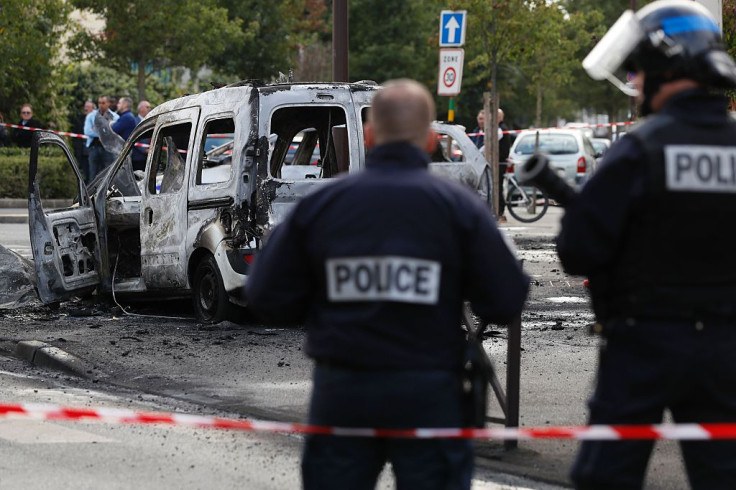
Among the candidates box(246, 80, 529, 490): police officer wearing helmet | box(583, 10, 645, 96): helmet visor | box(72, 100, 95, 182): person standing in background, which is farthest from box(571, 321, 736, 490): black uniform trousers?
box(72, 100, 95, 182): person standing in background

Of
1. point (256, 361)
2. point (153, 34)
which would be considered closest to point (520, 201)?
point (153, 34)

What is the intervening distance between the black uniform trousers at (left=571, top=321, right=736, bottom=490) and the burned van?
718 centimetres

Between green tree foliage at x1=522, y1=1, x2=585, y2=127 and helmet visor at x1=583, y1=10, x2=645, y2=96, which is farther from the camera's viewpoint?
green tree foliage at x1=522, y1=1, x2=585, y2=127

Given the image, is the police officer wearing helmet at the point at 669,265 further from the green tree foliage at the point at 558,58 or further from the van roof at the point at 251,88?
the green tree foliage at the point at 558,58

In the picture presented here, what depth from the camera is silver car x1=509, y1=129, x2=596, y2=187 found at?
2755 centimetres

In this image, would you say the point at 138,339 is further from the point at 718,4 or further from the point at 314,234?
the point at 314,234

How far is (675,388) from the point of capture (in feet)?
12.1

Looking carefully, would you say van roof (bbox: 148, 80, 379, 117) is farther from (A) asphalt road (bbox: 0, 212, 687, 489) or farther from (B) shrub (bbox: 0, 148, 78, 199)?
(B) shrub (bbox: 0, 148, 78, 199)

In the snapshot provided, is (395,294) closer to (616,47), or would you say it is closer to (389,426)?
(389,426)

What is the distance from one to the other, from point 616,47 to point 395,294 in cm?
100

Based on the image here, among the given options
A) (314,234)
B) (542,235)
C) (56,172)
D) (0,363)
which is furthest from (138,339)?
(56,172)

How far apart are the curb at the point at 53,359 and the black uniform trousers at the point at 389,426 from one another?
5.75 metres

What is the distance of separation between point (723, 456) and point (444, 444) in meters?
0.73

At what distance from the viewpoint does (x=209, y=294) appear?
11.4 metres
